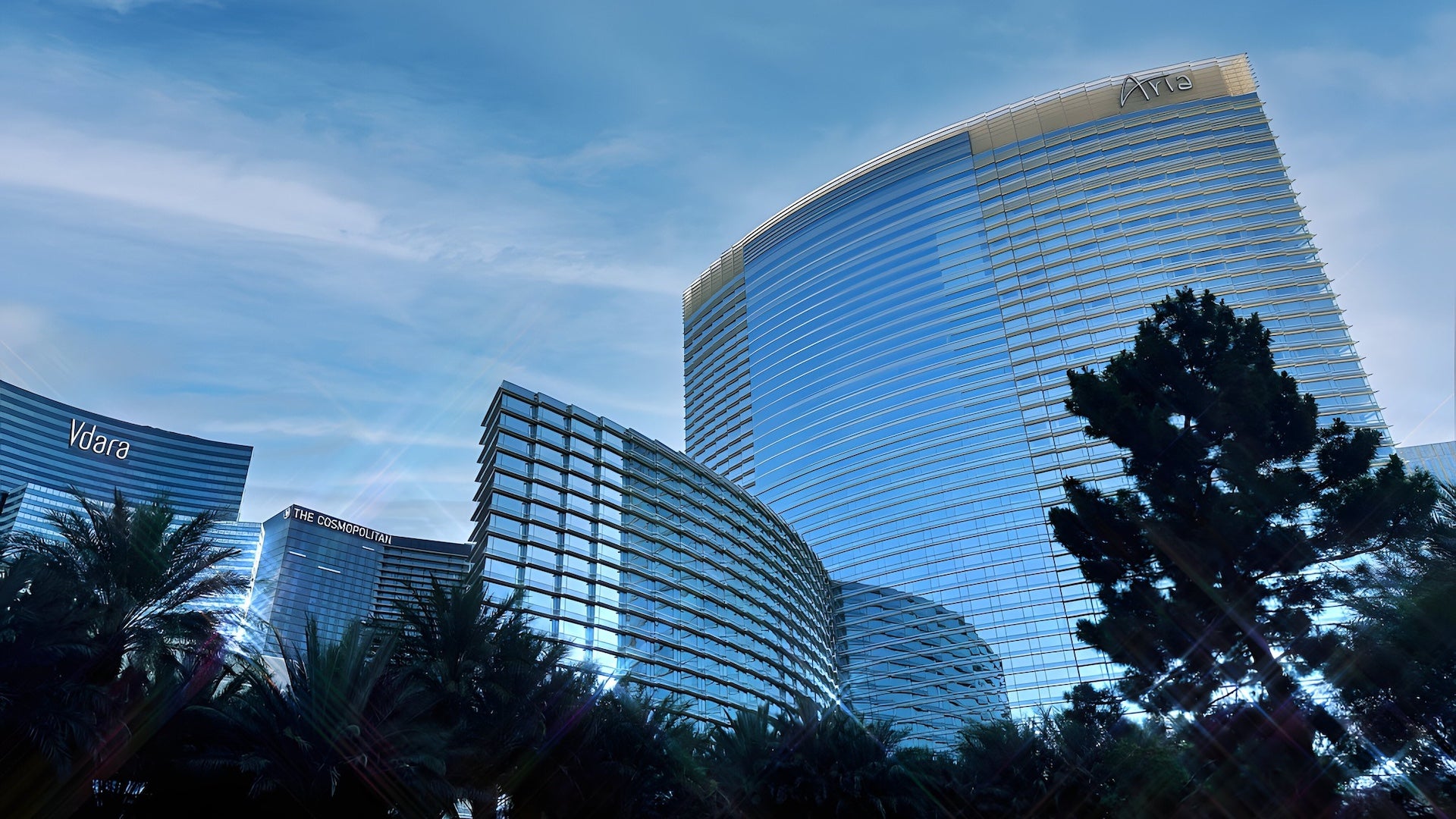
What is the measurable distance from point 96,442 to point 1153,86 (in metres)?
207

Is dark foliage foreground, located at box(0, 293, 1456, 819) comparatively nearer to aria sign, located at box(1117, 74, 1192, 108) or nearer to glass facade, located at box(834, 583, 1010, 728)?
glass facade, located at box(834, 583, 1010, 728)

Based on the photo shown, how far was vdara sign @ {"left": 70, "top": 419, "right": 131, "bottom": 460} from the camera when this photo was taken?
184750mm

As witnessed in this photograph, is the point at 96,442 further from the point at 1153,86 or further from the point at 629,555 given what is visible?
the point at 1153,86

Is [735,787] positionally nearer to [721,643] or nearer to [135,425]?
[721,643]

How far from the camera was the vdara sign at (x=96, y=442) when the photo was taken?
606ft

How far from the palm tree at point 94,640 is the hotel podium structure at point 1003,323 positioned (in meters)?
86.1

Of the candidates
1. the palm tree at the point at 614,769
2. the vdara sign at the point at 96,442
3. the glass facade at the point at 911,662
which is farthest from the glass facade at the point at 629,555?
the vdara sign at the point at 96,442

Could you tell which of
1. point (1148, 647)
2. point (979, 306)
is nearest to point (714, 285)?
point (979, 306)

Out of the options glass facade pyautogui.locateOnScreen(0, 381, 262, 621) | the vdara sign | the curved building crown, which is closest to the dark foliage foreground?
glass facade pyautogui.locateOnScreen(0, 381, 262, 621)

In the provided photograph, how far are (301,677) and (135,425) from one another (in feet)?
692

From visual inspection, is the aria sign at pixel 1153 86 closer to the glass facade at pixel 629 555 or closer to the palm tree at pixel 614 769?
the glass facade at pixel 629 555

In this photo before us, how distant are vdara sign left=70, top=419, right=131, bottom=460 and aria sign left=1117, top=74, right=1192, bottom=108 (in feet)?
664

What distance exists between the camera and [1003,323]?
111 metres

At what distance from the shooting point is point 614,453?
65938 millimetres
